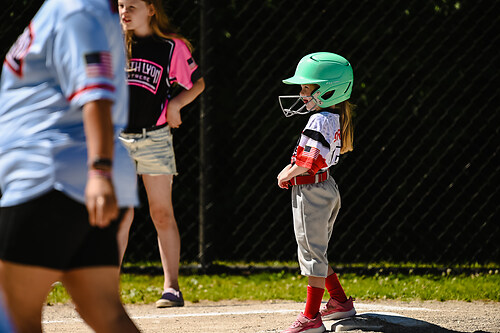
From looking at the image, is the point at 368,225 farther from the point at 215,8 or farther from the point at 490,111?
the point at 215,8

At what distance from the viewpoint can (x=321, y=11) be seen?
5758 millimetres

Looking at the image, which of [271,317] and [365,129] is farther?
[365,129]

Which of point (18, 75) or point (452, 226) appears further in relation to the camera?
point (452, 226)

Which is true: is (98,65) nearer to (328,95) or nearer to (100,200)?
(100,200)

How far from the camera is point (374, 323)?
3.83m

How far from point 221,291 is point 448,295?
1427mm

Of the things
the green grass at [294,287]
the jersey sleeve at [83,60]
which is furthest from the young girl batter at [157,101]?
the jersey sleeve at [83,60]

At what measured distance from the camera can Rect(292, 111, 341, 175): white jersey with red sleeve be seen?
145 inches

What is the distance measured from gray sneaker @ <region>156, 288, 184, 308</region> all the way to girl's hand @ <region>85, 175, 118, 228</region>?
2.60 m

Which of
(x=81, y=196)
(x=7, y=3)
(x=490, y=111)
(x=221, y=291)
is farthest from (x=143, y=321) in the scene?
(x=490, y=111)

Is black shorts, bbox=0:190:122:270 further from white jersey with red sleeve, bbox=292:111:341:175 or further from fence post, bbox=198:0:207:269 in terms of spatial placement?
fence post, bbox=198:0:207:269

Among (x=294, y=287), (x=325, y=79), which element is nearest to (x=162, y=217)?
(x=294, y=287)

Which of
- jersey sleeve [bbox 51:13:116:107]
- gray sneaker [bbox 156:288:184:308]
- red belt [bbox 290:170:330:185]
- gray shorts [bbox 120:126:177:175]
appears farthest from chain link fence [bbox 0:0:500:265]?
jersey sleeve [bbox 51:13:116:107]

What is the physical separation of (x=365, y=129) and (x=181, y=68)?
1869mm
